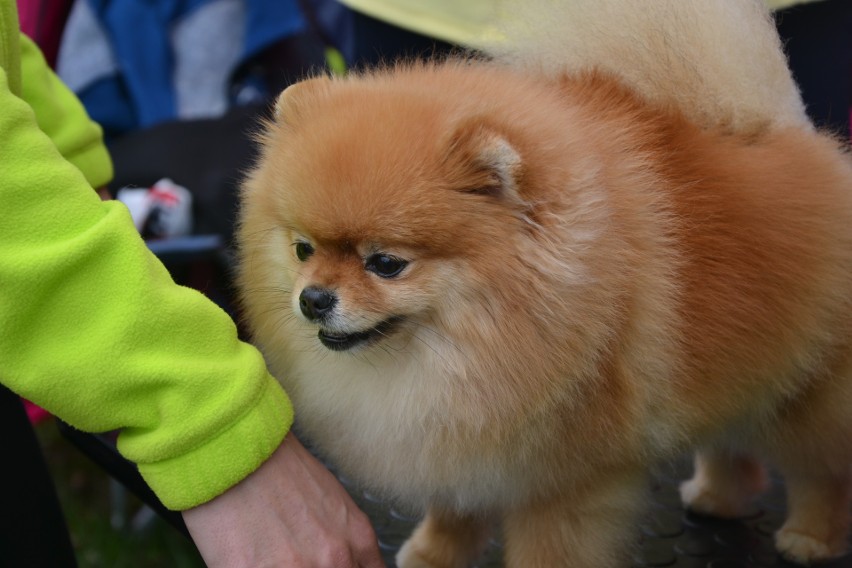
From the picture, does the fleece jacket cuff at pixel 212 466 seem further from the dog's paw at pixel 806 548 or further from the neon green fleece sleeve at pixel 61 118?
the dog's paw at pixel 806 548

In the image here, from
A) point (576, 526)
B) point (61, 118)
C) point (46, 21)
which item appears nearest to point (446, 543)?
point (576, 526)

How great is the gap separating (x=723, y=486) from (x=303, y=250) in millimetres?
882

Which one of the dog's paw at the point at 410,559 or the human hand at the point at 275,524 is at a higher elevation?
the human hand at the point at 275,524

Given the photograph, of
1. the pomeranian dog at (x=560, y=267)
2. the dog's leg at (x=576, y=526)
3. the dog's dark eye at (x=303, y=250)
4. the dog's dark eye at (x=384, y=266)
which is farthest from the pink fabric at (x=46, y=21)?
the dog's leg at (x=576, y=526)

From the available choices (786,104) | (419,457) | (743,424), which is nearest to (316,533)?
(419,457)

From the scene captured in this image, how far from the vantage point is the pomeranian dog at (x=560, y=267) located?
0.97 m

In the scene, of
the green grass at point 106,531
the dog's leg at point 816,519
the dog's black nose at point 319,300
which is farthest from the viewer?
the green grass at point 106,531

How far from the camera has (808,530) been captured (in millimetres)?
1382

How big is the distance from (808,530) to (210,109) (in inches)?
83.3

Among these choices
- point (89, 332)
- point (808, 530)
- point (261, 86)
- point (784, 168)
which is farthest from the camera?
point (261, 86)

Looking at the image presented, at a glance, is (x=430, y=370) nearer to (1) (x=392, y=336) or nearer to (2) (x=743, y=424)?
(1) (x=392, y=336)

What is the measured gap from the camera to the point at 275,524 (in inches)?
35.9

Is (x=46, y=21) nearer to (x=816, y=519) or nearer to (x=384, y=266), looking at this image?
(x=384, y=266)

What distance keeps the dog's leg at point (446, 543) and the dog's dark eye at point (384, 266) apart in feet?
1.49
